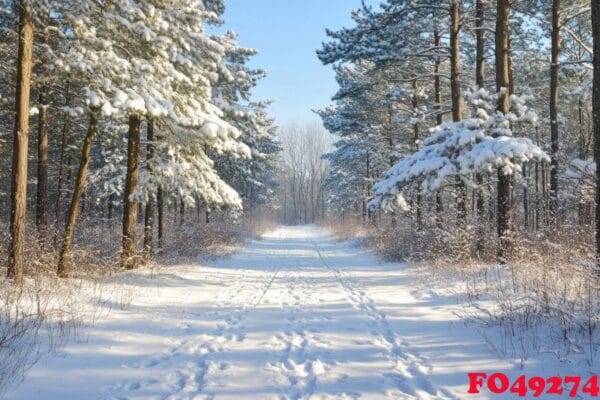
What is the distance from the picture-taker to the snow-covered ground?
3.78 meters

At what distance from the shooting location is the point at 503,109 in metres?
9.89

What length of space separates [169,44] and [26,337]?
666 centimetres

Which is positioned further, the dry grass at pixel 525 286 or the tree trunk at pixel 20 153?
the tree trunk at pixel 20 153

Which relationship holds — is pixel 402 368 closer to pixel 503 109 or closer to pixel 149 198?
pixel 503 109

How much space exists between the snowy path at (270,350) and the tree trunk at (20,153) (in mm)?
2252

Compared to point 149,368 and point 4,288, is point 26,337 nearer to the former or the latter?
point 149,368

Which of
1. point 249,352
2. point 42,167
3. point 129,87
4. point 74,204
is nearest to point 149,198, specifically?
point 74,204

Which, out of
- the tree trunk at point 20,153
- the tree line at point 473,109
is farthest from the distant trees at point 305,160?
the tree trunk at point 20,153

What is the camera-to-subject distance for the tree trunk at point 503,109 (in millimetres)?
9656

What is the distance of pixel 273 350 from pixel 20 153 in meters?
6.05

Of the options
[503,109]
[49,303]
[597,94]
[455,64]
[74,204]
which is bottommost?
[49,303]

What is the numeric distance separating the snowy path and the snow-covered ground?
14 millimetres

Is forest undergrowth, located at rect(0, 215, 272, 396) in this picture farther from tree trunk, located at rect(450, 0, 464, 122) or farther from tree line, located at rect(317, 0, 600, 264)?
tree trunk, located at rect(450, 0, 464, 122)

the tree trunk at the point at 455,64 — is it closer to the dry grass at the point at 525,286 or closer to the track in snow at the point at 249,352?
the dry grass at the point at 525,286
